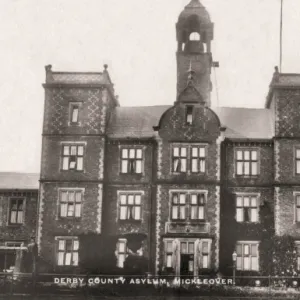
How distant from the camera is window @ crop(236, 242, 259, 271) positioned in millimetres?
40312

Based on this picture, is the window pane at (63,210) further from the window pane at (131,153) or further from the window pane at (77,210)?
the window pane at (131,153)

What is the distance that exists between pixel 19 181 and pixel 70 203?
7.40 meters

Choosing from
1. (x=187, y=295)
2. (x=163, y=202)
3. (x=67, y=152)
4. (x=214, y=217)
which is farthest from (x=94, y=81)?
(x=187, y=295)

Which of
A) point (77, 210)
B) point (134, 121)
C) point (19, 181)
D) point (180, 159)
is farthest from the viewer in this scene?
point (19, 181)

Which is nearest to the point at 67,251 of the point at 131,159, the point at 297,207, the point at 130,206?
the point at 130,206

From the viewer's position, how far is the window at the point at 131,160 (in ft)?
→ 137

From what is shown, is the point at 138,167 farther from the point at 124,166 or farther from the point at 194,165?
the point at 194,165

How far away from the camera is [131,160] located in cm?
4197

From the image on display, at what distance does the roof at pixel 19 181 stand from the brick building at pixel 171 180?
496 cm

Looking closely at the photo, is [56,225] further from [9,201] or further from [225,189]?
→ [225,189]

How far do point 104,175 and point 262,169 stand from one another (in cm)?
994

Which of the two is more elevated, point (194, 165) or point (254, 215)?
point (194, 165)

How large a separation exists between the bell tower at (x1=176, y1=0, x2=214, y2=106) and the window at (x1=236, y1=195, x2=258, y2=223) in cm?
816

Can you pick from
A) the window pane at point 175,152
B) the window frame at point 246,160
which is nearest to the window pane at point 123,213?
the window pane at point 175,152
